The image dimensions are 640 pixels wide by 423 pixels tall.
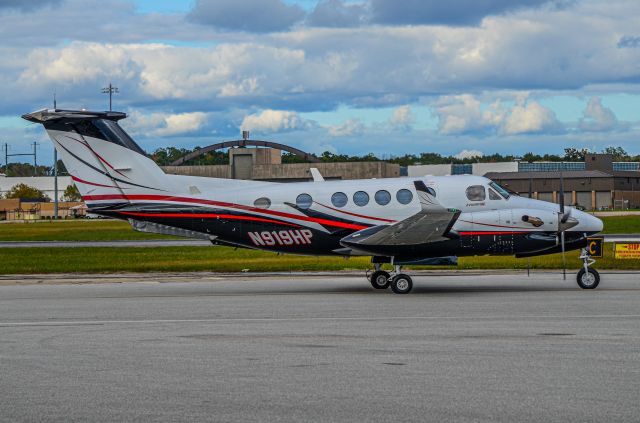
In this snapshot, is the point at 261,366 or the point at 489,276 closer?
the point at 261,366

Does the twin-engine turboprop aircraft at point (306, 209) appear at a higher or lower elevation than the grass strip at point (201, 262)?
higher

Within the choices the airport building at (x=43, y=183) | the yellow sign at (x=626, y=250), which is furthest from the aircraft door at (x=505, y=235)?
the airport building at (x=43, y=183)

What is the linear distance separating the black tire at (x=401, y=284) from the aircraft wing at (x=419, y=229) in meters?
0.86

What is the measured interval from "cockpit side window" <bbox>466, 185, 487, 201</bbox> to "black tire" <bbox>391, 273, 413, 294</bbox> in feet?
9.10

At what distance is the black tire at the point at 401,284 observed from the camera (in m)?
22.4

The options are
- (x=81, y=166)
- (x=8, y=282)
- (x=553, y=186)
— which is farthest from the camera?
(x=553, y=186)

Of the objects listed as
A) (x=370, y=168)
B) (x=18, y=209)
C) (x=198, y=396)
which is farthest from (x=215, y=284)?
(x=18, y=209)

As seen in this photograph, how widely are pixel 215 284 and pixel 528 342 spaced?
1422 cm

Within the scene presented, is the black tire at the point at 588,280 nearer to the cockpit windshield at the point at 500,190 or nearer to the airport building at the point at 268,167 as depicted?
the cockpit windshield at the point at 500,190

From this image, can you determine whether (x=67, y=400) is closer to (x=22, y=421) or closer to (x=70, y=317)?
(x=22, y=421)

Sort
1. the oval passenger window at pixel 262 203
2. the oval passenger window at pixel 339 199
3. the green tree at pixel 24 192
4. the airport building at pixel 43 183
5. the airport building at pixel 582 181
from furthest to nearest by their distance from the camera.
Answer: the airport building at pixel 43 183 → the green tree at pixel 24 192 → the airport building at pixel 582 181 → the oval passenger window at pixel 262 203 → the oval passenger window at pixel 339 199

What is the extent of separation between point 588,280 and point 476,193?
361 cm

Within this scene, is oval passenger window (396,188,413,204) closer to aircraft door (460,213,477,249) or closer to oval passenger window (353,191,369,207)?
oval passenger window (353,191,369,207)

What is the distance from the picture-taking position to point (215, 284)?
26344mm
